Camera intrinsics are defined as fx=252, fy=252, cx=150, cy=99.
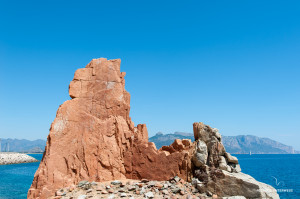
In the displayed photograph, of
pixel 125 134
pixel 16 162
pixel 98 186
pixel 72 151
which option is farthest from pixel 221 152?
pixel 16 162

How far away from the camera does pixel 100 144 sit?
51.8ft

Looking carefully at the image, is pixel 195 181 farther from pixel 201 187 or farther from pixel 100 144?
pixel 100 144

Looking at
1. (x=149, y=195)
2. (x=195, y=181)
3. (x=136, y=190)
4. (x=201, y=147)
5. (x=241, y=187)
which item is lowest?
(x=149, y=195)

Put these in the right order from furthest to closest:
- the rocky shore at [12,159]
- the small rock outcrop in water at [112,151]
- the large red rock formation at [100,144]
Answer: the rocky shore at [12,159]
the large red rock formation at [100,144]
the small rock outcrop in water at [112,151]

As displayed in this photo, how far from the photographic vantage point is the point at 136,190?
14.2 m

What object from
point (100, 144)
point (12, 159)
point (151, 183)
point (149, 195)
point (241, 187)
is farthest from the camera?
point (12, 159)

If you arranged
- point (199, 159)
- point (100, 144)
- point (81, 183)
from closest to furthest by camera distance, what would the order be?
point (81, 183) < point (199, 159) < point (100, 144)

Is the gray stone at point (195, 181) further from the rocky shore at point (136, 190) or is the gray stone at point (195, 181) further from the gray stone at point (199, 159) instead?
the gray stone at point (199, 159)

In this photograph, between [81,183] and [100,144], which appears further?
[100,144]

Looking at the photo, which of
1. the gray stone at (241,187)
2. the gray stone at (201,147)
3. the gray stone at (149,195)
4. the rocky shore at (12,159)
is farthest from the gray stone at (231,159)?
the rocky shore at (12,159)

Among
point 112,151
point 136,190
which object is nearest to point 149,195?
point 136,190

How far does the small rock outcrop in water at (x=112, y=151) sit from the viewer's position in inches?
574

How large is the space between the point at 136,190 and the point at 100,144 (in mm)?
3658

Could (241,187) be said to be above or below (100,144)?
below
